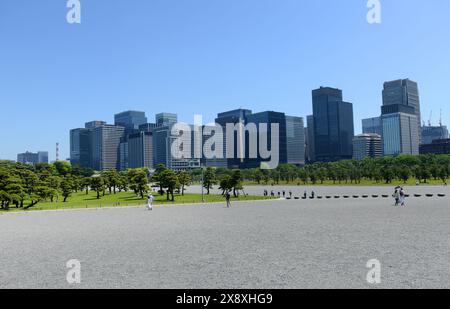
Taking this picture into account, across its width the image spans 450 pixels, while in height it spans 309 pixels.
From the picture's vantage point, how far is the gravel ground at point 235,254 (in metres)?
10.7

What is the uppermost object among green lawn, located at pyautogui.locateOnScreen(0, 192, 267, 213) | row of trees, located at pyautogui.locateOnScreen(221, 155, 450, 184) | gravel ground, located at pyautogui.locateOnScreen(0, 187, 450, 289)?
row of trees, located at pyautogui.locateOnScreen(221, 155, 450, 184)

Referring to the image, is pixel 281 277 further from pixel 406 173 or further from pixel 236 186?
pixel 406 173

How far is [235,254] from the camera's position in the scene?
14.2m

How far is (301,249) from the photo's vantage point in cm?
1487

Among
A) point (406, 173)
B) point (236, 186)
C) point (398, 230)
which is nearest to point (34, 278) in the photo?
point (398, 230)

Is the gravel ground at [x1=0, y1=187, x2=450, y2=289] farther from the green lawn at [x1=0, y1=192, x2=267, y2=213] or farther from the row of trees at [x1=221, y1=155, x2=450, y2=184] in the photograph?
the row of trees at [x1=221, y1=155, x2=450, y2=184]

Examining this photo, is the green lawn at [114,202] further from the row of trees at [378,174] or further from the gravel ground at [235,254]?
the row of trees at [378,174]

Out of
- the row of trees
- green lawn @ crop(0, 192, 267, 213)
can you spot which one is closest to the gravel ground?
green lawn @ crop(0, 192, 267, 213)

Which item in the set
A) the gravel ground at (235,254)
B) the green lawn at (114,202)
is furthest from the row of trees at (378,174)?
the gravel ground at (235,254)

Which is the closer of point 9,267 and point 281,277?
point 281,277

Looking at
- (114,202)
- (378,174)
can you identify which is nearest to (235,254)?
(114,202)

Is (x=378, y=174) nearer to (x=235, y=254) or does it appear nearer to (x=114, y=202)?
(x=114, y=202)

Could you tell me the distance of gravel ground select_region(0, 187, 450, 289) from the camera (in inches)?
420
